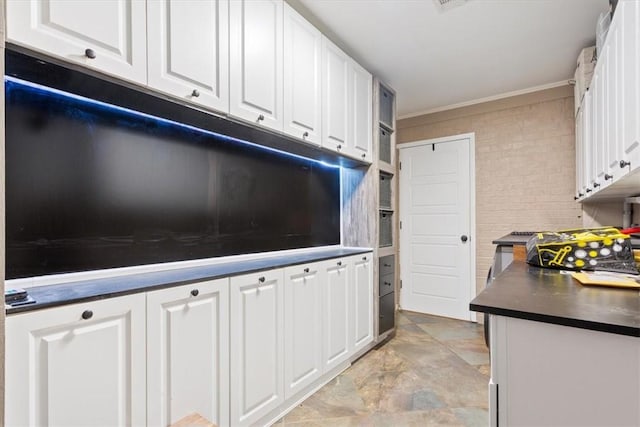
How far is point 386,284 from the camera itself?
3.09 m

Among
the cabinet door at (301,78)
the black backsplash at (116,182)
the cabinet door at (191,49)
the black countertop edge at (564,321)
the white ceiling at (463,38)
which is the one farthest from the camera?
the white ceiling at (463,38)

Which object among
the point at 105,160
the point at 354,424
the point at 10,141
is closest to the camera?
the point at 10,141

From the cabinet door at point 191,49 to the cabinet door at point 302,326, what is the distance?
1.08 meters

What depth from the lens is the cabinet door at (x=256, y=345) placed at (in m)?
1.59

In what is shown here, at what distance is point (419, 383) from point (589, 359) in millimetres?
1755

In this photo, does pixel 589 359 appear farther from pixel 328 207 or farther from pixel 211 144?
pixel 328 207

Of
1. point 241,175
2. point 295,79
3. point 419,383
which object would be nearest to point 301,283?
point 241,175

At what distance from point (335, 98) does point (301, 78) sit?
16.2 inches

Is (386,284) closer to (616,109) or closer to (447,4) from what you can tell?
(616,109)

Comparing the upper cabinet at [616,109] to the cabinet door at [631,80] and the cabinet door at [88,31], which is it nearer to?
the cabinet door at [631,80]

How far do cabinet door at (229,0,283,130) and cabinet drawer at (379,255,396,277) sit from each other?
1668 mm

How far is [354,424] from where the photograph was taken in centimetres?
185

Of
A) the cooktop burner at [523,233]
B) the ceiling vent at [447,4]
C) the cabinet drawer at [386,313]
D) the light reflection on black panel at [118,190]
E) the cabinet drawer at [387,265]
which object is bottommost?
the cabinet drawer at [386,313]

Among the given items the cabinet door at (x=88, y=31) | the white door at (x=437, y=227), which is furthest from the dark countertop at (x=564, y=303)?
the white door at (x=437, y=227)
